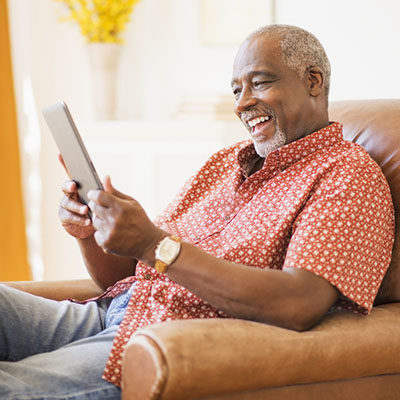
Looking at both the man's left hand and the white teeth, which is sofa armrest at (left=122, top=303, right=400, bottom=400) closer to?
the man's left hand

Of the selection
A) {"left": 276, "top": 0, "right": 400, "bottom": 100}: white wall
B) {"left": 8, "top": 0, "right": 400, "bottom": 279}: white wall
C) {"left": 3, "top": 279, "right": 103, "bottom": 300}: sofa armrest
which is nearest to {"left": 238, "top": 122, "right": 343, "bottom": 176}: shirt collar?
{"left": 3, "top": 279, "right": 103, "bottom": 300}: sofa armrest

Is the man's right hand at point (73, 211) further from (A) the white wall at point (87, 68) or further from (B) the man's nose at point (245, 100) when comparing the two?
(A) the white wall at point (87, 68)

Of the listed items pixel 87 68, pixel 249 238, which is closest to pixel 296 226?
pixel 249 238

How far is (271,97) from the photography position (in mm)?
1640

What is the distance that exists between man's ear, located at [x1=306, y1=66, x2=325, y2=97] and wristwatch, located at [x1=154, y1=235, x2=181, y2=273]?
56cm

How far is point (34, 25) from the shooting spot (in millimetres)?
3434

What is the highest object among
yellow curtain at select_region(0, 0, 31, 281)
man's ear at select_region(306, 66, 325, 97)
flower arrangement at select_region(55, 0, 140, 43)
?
flower arrangement at select_region(55, 0, 140, 43)

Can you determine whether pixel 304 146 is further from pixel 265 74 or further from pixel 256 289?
pixel 256 289

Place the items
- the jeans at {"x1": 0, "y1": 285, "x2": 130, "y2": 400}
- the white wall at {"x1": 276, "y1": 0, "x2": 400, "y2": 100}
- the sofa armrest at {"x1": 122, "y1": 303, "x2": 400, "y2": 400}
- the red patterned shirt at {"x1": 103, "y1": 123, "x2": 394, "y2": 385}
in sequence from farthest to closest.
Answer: the white wall at {"x1": 276, "y1": 0, "x2": 400, "y2": 100} < the red patterned shirt at {"x1": 103, "y1": 123, "x2": 394, "y2": 385} < the jeans at {"x1": 0, "y1": 285, "x2": 130, "y2": 400} < the sofa armrest at {"x1": 122, "y1": 303, "x2": 400, "y2": 400}

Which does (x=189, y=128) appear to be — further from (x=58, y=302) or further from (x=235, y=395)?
(x=235, y=395)

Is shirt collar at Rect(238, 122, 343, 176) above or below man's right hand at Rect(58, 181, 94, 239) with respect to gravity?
above

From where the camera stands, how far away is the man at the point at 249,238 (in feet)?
4.33

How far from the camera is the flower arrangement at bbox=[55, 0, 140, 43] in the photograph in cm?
327

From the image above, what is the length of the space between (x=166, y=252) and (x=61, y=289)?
0.60 metres
